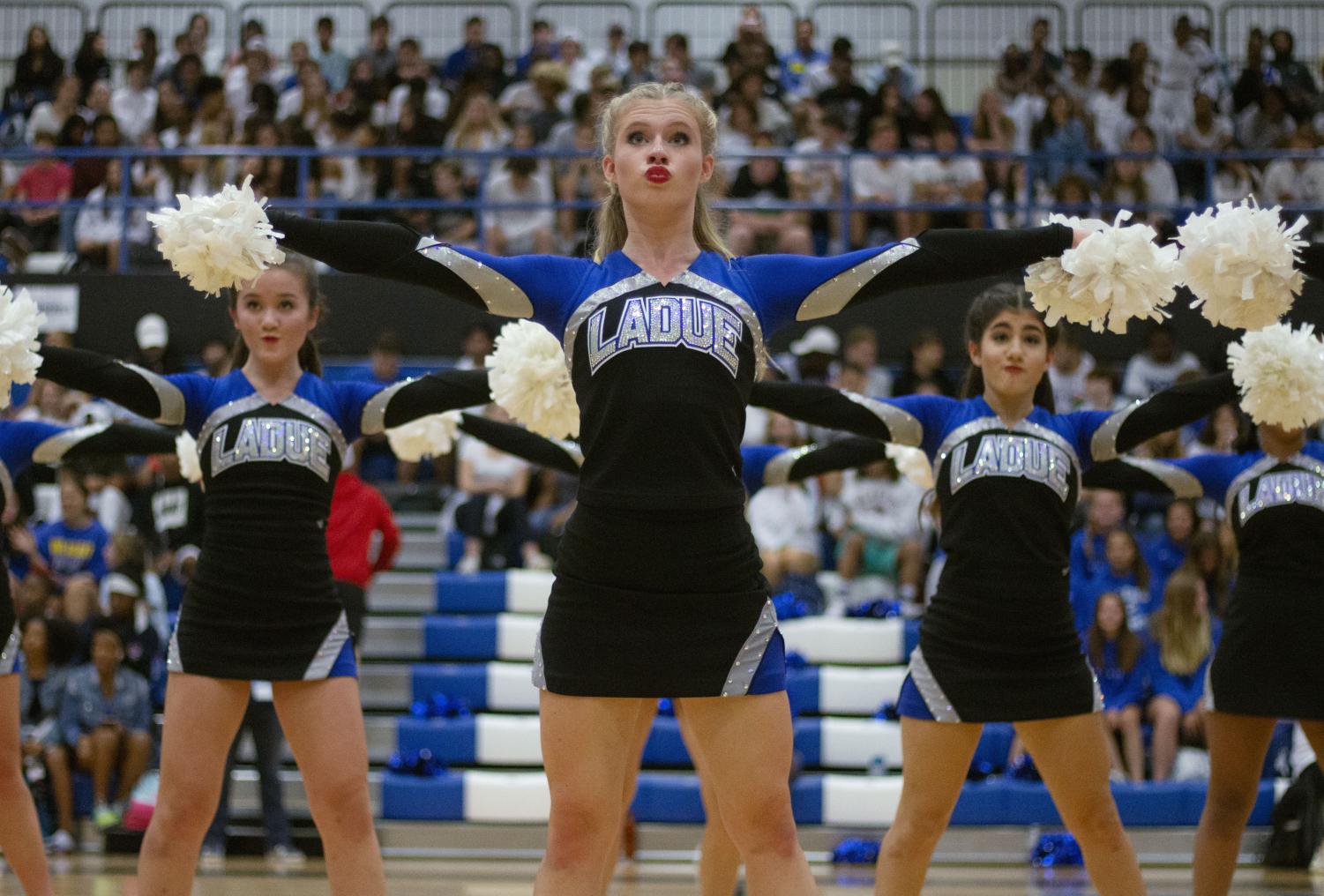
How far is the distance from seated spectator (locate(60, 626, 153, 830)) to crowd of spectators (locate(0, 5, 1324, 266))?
4.55 metres

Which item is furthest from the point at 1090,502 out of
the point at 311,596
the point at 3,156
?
the point at 3,156

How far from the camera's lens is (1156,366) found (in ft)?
34.7

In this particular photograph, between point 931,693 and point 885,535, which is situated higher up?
point 885,535

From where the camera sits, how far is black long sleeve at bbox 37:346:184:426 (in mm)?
4254

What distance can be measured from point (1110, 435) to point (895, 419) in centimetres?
58

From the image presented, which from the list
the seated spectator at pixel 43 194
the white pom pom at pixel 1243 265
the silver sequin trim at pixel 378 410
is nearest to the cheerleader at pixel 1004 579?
the white pom pom at pixel 1243 265

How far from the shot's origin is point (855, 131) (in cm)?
1260

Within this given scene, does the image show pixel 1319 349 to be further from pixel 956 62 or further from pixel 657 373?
pixel 956 62

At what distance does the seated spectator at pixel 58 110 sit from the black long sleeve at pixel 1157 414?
1123 cm

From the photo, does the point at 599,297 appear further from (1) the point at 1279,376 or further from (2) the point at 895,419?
(1) the point at 1279,376

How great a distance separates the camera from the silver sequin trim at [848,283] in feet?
10.9

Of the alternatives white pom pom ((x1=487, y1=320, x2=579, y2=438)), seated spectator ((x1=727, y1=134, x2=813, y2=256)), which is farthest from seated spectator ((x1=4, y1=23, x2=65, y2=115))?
white pom pom ((x1=487, y1=320, x2=579, y2=438))

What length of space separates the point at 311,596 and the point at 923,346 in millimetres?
6722

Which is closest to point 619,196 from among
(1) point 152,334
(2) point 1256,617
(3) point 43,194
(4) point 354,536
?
(2) point 1256,617
